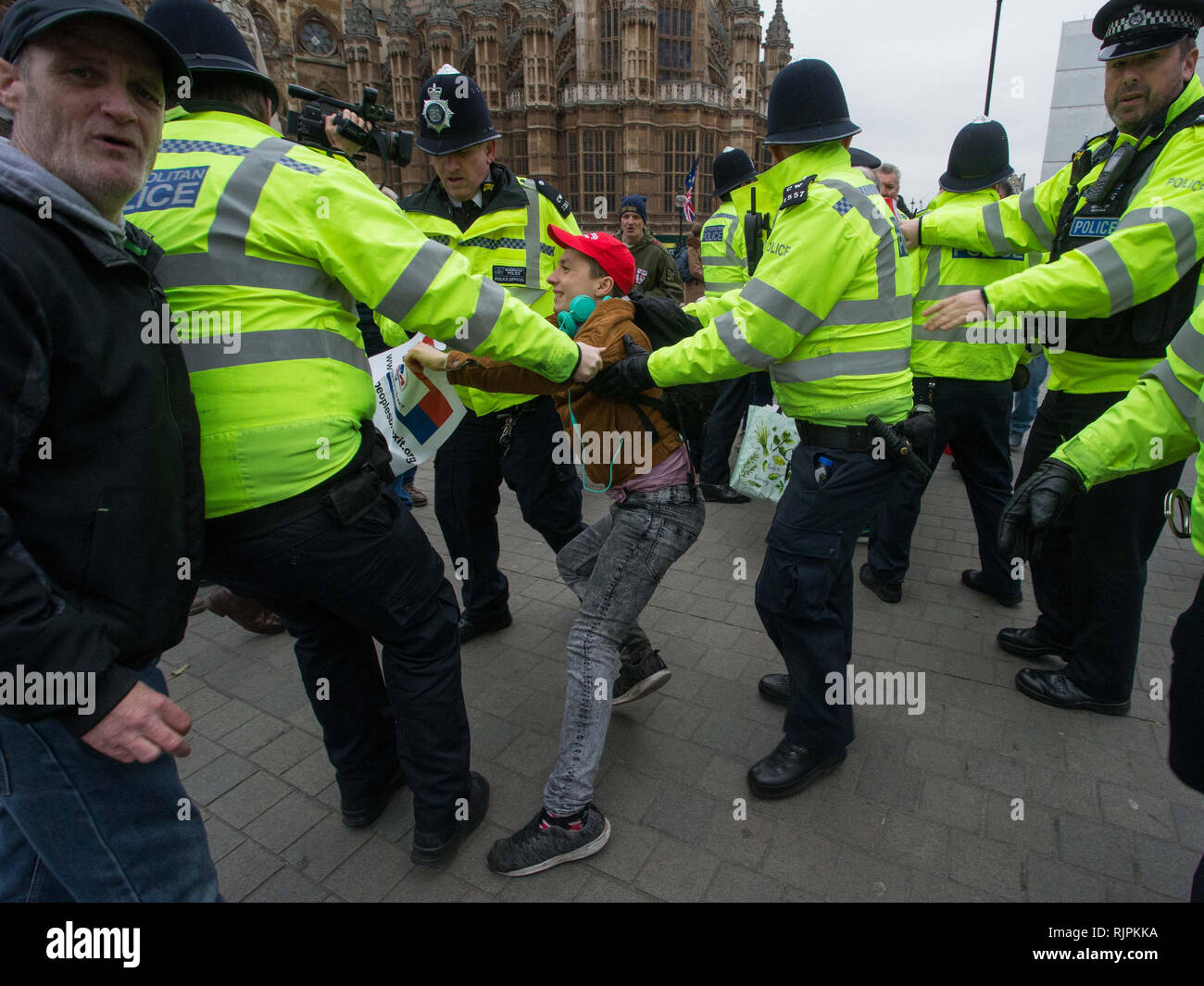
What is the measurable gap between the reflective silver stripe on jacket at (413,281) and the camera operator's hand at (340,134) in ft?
8.16

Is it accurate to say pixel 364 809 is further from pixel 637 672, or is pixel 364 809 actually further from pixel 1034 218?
pixel 1034 218

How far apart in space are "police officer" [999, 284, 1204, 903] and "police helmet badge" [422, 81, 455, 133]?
2.91 meters

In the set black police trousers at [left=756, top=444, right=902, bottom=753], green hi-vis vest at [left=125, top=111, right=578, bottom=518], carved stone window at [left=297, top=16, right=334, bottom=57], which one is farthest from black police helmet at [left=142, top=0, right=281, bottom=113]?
carved stone window at [left=297, top=16, right=334, bottom=57]

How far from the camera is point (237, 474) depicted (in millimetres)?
1792

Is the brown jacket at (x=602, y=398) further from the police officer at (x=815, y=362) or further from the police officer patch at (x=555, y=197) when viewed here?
the police officer patch at (x=555, y=197)

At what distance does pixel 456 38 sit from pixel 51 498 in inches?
2140

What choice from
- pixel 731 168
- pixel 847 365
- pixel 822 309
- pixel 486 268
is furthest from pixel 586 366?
pixel 731 168

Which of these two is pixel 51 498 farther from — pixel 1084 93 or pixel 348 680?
pixel 1084 93

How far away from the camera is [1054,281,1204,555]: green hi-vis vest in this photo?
1695mm

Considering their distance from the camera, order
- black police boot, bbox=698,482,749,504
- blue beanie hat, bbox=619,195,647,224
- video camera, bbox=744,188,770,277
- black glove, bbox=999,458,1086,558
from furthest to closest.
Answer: blue beanie hat, bbox=619,195,647,224 < black police boot, bbox=698,482,749,504 < video camera, bbox=744,188,770,277 < black glove, bbox=999,458,1086,558

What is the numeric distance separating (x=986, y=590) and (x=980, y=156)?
259 cm

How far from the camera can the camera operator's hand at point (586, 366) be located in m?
2.26

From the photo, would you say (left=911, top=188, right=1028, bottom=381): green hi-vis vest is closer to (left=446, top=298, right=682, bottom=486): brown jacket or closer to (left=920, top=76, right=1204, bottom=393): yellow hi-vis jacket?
(left=920, top=76, right=1204, bottom=393): yellow hi-vis jacket

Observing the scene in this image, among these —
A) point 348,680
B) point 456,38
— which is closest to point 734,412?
point 348,680
